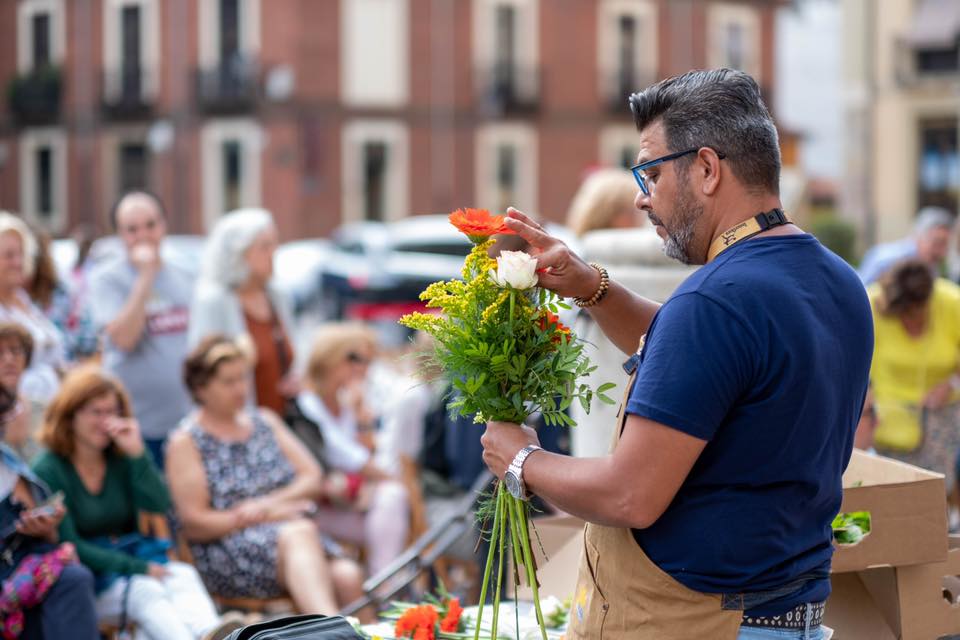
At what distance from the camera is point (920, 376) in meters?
6.34

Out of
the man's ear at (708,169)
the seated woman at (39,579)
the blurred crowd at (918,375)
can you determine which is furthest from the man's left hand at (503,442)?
the blurred crowd at (918,375)

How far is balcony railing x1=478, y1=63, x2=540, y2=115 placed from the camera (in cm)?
3117

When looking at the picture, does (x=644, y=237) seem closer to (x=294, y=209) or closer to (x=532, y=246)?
(x=532, y=246)

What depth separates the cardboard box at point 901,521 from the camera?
3025mm

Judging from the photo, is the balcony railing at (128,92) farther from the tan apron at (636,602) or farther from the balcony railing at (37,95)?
the tan apron at (636,602)

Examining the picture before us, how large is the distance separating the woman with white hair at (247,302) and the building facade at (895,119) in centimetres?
2200

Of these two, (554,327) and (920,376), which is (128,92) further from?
(554,327)

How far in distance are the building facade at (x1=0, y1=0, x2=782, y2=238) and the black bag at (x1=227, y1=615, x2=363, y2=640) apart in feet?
85.6

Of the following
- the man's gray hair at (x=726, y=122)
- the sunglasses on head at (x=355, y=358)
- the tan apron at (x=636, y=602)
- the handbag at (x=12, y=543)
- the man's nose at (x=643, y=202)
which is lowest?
the handbag at (x=12, y=543)

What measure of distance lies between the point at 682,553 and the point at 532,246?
2.29 feet

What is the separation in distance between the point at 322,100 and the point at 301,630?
27.1 meters

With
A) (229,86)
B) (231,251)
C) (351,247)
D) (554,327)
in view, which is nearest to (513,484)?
(554,327)

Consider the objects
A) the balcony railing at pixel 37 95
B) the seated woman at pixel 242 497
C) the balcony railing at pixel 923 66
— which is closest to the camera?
the seated woman at pixel 242 497

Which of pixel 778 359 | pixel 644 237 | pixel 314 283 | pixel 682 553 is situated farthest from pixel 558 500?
pixel 314 283
